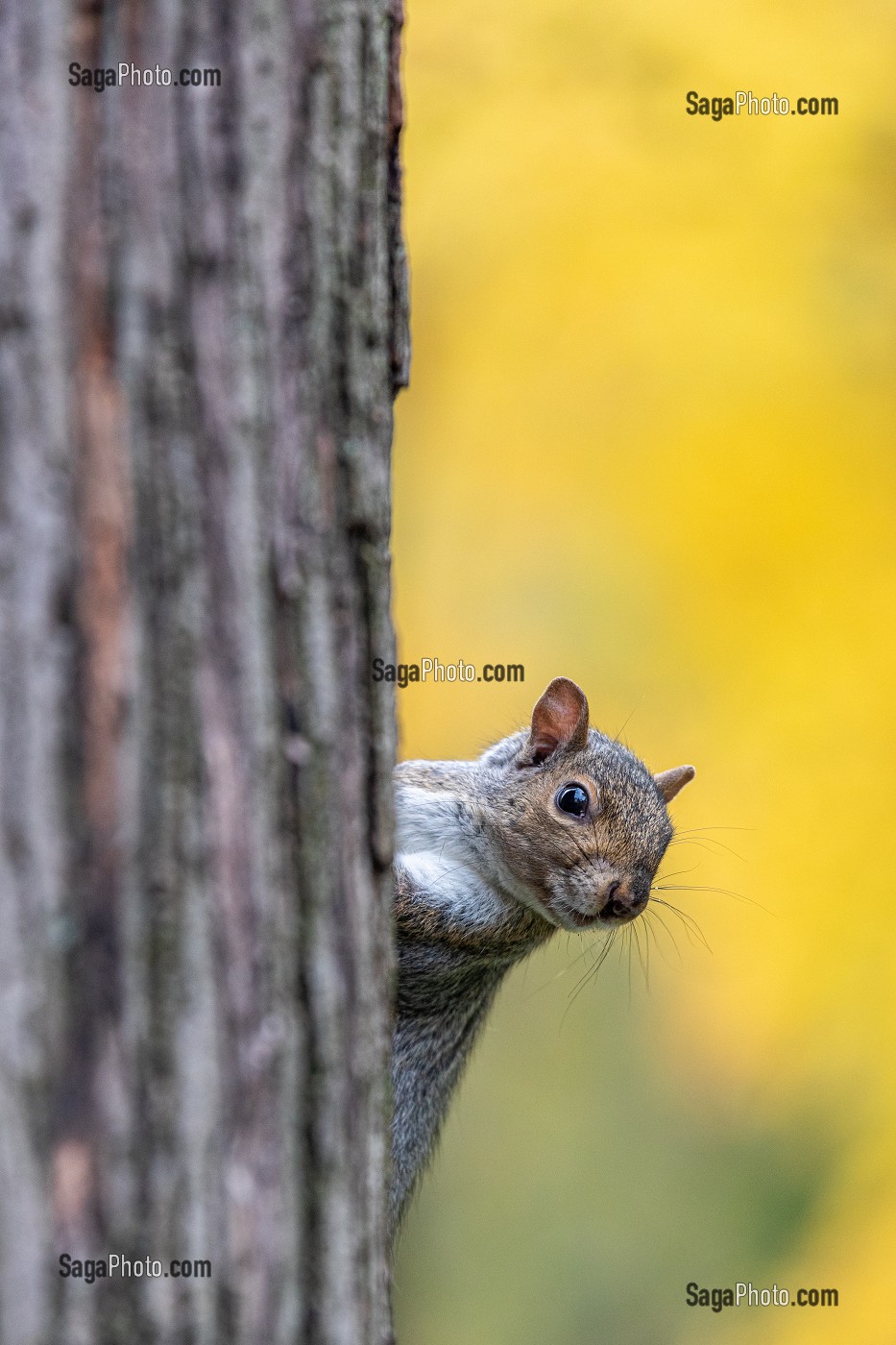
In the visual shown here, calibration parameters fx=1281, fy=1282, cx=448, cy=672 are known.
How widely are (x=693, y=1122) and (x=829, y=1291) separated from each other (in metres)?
0.81

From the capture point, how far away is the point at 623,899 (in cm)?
316

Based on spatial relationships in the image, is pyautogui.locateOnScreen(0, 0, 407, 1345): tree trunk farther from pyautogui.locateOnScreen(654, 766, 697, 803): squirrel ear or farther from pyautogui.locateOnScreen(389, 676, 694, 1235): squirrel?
pyautogui.locateOnScreen(654, 766, 697, 803): squirrel ear

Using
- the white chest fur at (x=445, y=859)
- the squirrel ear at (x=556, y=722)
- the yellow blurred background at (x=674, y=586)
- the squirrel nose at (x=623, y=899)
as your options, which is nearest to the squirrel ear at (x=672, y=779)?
the squirrel ear at (x=556, y=722)

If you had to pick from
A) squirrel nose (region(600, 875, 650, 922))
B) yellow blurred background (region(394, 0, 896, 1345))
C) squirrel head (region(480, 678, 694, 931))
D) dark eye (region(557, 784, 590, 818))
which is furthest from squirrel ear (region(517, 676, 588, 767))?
yellow blurred background (region(394, 0, 896, 1345))

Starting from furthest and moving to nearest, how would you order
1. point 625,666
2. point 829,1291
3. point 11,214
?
1. point 625,666
2. point 829,1291
3. point 11,214

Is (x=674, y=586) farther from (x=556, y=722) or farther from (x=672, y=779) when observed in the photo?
(x=556, y=722)

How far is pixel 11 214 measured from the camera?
1.31 m

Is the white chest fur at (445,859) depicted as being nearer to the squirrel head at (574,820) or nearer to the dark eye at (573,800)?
the squirrel head at (574,820)

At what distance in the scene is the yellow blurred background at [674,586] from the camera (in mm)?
5246

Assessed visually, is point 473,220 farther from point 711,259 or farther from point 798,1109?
point 798,1109

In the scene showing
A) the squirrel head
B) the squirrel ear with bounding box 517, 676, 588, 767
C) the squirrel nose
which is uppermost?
the squirrel ear with bounding box 517, 676, 588, 767

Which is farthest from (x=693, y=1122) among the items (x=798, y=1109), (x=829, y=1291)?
(x=829, y=1291)

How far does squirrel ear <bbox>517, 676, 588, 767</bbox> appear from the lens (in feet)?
11.1

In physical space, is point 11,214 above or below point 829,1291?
above
